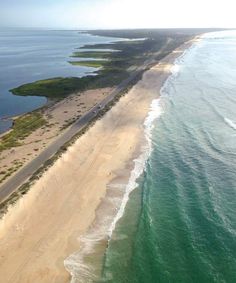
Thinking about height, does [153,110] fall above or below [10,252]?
below

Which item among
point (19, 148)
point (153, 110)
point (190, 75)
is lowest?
point (190, 75)

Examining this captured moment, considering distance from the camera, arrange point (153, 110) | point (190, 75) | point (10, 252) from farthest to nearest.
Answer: point (190, 75)
point (153, 110)
point (10, 252)

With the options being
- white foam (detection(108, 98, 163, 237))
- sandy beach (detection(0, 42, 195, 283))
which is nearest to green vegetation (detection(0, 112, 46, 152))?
sandy beach (detection(0, 42, 195, 283))

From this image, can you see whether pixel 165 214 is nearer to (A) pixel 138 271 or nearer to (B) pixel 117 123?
(A) pixel 138 271

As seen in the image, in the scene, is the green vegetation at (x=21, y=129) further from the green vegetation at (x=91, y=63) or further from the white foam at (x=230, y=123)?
the green vegetation at (x=91, y=63)

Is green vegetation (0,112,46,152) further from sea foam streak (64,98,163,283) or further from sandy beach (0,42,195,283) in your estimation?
sea foam streak (64,98,163,283)

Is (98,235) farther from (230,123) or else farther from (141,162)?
(230,123)

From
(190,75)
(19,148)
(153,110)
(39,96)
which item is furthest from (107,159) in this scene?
(190,75)

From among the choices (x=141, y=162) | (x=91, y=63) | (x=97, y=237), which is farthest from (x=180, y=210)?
(x=91, y=63)
